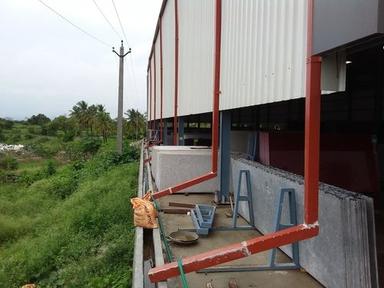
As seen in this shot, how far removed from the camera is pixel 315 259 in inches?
170

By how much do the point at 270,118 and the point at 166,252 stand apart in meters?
15.2

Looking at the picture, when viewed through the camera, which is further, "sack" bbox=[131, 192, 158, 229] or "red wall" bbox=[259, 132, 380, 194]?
"red wall" bbox=[259, 132, 380, 194]

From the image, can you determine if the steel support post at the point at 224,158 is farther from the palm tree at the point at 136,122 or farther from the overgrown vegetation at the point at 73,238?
the palm tree at the point at 136,122

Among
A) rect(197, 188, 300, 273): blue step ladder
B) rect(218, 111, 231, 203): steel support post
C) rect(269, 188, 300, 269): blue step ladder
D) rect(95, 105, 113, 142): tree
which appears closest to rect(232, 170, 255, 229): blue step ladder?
rect(218, 111, 231, 203): steel support post

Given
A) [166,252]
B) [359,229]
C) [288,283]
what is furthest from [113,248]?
[359,229]

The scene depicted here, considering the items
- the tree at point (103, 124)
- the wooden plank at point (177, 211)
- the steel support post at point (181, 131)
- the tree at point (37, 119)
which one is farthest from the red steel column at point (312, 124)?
the tree at point (37, 119)

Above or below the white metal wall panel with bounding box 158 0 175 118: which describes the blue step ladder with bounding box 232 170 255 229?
below

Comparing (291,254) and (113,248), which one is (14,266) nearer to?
(113,248)

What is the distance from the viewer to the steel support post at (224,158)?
26.6ft

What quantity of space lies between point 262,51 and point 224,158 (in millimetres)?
3136

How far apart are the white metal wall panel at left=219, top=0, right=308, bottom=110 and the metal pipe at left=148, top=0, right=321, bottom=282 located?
0.68m

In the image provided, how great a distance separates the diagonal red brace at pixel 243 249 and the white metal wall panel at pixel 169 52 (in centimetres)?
1264

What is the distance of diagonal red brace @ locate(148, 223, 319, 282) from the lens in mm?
3635

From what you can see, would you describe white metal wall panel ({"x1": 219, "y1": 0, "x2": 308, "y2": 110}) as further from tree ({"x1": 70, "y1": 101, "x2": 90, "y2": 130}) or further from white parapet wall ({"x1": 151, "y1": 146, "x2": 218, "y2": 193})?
tree ({"x1": 70, "y1": 101, "x2": 90, "y2": 130})
